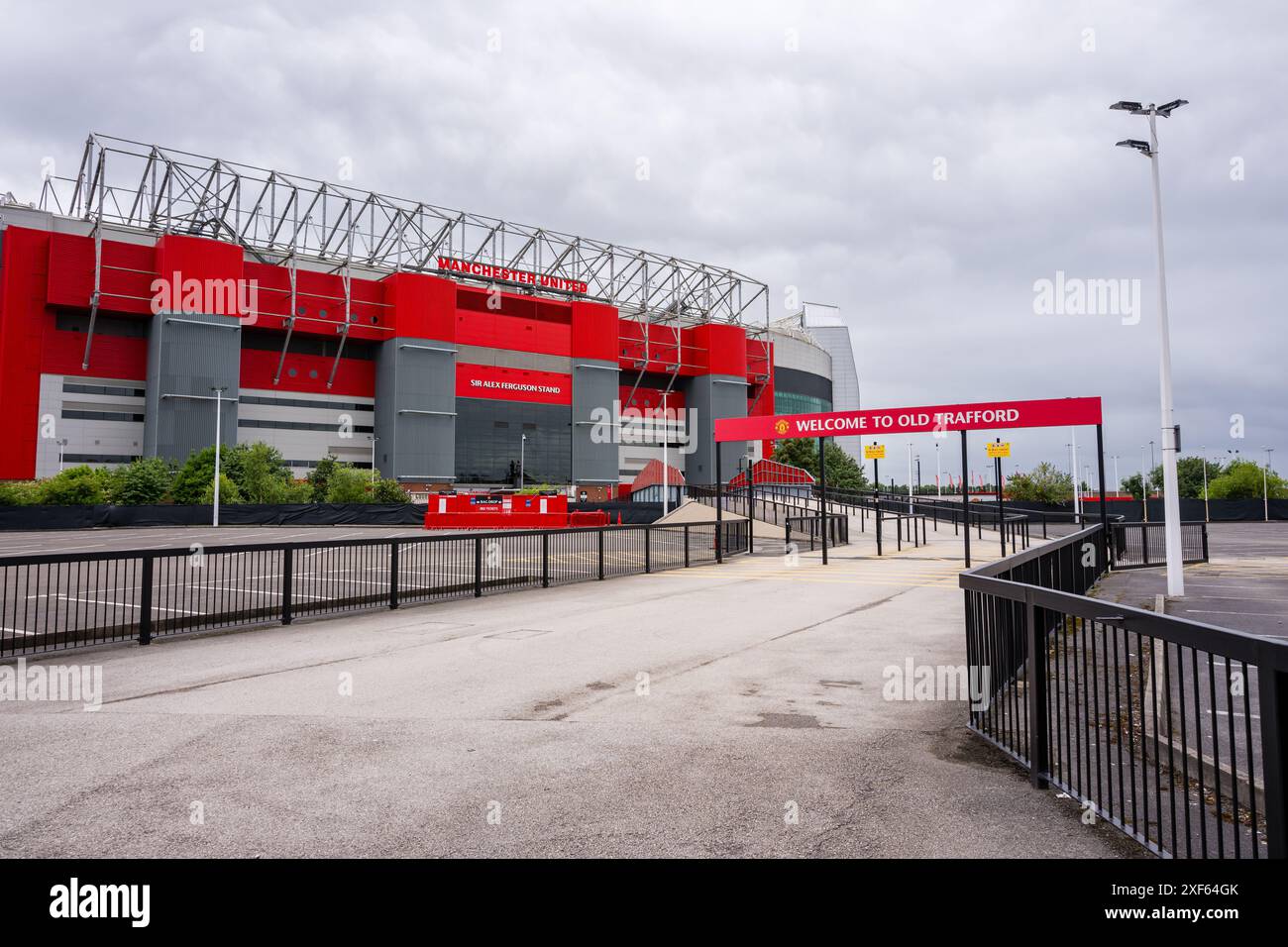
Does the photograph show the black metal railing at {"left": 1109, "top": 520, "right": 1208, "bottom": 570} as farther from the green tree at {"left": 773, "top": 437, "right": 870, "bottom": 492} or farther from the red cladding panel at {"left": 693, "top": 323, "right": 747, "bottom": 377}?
the red cladding panel at {"left": 693, "top": 323, "right": 747, "bottom": 377}

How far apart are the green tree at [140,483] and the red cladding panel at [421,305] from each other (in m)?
23.3

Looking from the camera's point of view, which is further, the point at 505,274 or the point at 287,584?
the point at 505,274

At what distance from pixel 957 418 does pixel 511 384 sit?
60644 mm

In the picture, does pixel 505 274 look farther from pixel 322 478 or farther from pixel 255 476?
pixel 255 476

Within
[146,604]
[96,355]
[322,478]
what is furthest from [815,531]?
[96,355]

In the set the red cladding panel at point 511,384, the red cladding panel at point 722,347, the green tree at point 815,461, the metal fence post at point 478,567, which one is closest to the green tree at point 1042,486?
the green tree at point 815,461

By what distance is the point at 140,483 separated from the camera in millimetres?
53062

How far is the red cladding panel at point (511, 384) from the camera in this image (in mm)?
74812

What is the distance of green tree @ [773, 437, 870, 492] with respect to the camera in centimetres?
8838

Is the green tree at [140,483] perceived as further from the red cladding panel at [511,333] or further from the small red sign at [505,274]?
the small red sign at [505,274]

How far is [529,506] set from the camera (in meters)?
40.5

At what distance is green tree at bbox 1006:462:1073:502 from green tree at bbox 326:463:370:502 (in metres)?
63.6
